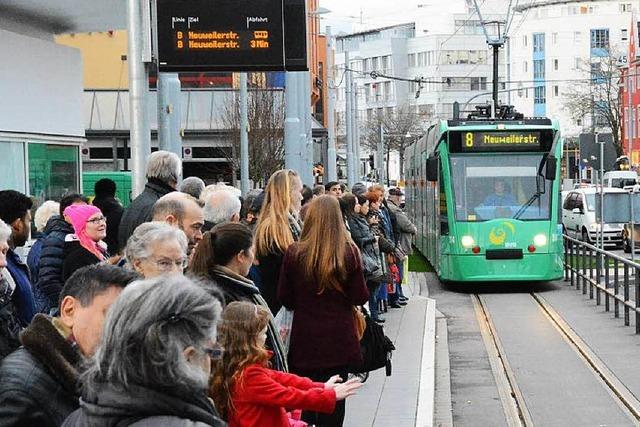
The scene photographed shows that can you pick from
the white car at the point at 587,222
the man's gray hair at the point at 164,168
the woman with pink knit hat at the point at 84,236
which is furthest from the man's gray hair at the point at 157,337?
the white car at the point at 587,222

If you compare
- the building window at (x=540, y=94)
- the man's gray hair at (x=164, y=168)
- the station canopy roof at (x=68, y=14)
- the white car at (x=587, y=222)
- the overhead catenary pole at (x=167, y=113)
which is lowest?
the white car at (x=587, y=222)

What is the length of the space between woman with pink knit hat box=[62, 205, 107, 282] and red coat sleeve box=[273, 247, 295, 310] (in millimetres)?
1202

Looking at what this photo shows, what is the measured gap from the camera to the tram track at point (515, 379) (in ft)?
37.3

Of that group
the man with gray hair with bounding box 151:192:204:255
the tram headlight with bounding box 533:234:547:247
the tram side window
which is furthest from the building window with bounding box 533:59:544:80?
the man with gray hair with bounding box 151:192:204:255

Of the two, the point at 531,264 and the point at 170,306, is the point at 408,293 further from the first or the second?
the point at 170,306

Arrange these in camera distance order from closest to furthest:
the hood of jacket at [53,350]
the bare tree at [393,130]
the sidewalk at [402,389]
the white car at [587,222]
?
the hood of jacket at [53,350]
the sidewalk at [402,389]
the white car at [587,222]
the bare tree at [393,130]

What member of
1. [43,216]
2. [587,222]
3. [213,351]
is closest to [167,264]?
[213,351]

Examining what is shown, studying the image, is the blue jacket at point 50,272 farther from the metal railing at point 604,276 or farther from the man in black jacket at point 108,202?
the metal railing at point 604,276

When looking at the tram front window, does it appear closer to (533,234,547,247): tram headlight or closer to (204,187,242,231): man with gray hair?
(533,234,547,247): tram headlight

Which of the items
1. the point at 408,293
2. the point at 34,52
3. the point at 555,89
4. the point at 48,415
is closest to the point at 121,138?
the point at 408,293

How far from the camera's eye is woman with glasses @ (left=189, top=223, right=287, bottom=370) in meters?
6.01

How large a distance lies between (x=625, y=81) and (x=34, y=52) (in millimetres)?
79235

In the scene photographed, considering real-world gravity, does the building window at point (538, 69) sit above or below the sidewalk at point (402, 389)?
above

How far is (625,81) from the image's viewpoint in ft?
298
